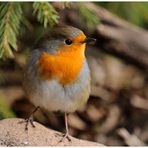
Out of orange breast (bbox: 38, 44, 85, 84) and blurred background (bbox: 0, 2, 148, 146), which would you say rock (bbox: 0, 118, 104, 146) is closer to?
orange breast (bbox: 38, 44, 85, 84)

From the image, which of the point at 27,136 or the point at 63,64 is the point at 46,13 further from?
the point at 27,136

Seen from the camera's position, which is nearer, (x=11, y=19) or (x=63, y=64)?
(x=63, y=64)

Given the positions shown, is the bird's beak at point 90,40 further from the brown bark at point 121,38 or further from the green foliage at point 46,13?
the brown bark at point 121,38

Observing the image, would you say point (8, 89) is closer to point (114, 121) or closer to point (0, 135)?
point (114, 121)

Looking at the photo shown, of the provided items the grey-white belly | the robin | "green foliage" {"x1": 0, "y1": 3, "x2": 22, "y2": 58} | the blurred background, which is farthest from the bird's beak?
the blurred background

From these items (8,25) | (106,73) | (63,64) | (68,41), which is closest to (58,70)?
(63,64)

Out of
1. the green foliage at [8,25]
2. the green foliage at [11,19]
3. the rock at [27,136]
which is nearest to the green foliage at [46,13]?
the green foliage at [11,19]
